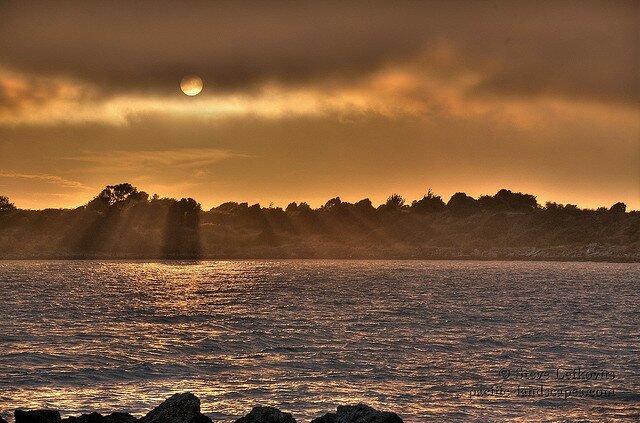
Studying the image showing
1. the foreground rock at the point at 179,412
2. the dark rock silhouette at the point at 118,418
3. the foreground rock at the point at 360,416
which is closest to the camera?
the foreground rock at the point at 360,416

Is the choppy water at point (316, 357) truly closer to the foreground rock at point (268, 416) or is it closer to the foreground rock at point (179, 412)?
the foreground rock at point (179, 412)

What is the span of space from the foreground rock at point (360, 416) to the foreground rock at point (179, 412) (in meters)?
3.26

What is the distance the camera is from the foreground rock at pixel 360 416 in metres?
18.6

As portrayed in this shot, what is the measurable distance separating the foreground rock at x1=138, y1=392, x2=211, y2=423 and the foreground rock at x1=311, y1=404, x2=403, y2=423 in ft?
10.7

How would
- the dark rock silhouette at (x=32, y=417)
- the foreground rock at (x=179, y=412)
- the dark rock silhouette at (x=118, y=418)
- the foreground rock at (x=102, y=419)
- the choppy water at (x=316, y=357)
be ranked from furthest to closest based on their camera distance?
the choppy water at (x=316, y=357), the dark rock silhouette at (x=118, y=418), the foreground rock at (x=102, y=419), the foreground rock at (x=179, y=412), the dark rock silhouette at (x=32, y=417)

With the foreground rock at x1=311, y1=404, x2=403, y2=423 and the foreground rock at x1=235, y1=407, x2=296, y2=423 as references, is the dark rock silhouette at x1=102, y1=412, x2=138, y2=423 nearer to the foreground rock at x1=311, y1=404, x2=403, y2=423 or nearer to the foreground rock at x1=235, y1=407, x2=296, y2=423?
the foreground rock at x1=235, y1=407, x2=296, y2=423

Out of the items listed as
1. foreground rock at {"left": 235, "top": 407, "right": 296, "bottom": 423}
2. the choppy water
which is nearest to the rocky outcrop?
foreground rock at {"left": 235, "top": 407, "right": 296, "bottom": 423}

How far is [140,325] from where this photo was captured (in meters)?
53.2

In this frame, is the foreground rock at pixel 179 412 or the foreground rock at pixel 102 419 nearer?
the foreground rock at pixel 179 412

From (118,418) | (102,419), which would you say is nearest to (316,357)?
(118,418)

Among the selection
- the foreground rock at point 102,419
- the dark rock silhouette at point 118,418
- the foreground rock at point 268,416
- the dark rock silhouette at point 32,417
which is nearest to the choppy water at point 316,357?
the foreground rock at point 102,419

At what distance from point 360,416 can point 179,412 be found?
16.0 feet

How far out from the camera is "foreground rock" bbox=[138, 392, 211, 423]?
20203mm

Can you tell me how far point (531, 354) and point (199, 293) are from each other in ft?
199
